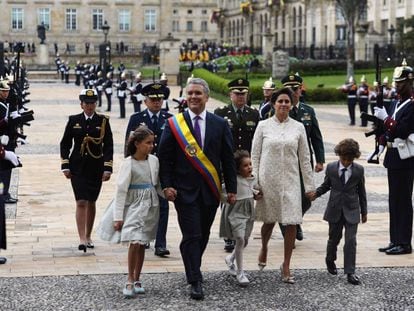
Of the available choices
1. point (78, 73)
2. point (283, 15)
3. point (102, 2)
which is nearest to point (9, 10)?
point (102, 2)

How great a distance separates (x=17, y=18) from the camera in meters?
95.2

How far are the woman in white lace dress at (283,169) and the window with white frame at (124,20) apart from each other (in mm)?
89668

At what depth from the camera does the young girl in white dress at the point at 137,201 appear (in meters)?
8.14

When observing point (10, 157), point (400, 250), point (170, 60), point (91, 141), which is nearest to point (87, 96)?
point (91, 141)

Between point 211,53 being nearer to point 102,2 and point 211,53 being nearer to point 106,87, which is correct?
point 102,2

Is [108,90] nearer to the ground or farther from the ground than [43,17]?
nearer to the ground

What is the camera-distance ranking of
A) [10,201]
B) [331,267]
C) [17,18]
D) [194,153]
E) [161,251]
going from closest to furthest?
[194,153]
[331,267]
[161,251]
[10,201]
[17,18]

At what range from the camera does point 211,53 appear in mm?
73250

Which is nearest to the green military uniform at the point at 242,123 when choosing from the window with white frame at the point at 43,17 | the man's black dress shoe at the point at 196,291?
the man's black dress shoe at the point at 196,291

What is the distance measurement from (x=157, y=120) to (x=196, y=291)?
252 centimetres

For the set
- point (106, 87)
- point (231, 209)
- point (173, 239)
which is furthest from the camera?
point (106, 87)

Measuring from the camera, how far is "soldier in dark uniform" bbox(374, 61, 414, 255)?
998 centimetres

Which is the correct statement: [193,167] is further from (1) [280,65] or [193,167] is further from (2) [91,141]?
(1) [280,65]

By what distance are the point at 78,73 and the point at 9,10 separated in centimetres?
3983
